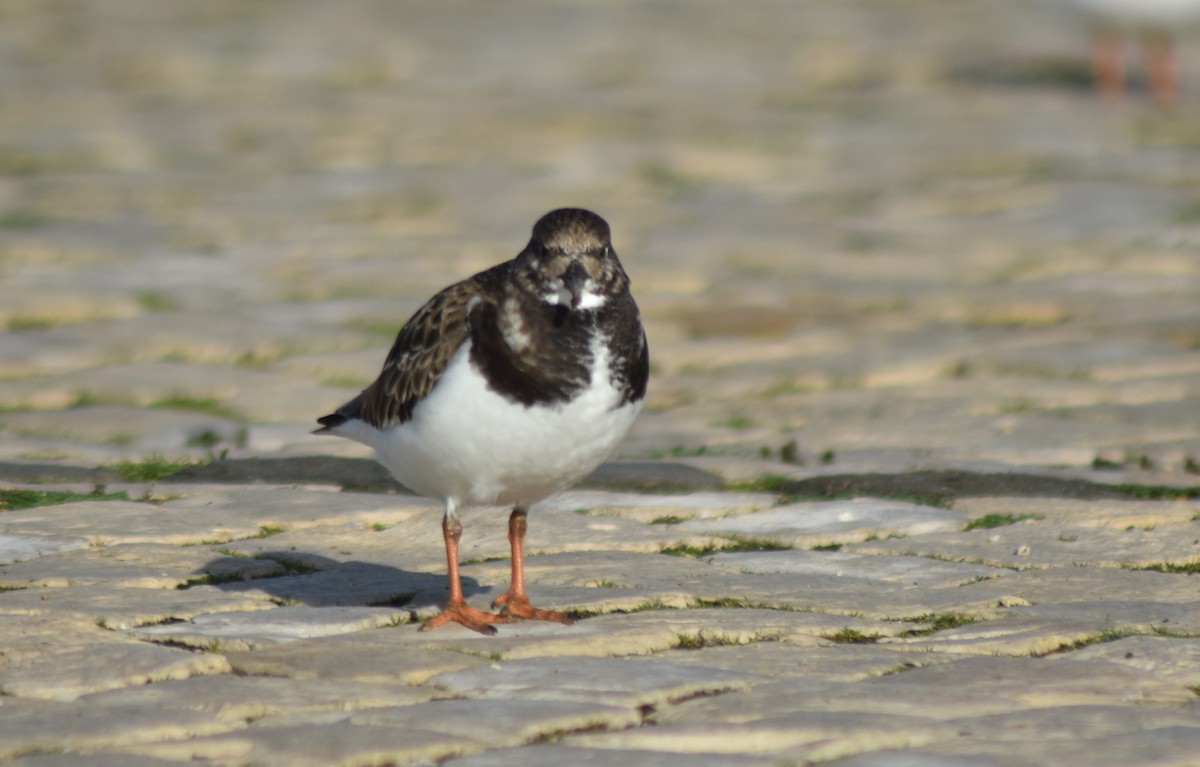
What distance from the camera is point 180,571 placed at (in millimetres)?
5285

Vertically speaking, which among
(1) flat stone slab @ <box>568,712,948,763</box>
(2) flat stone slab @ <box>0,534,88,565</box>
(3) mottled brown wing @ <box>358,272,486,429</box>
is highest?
(3) mottled brown wing @ <box>358,272,486,429</box>

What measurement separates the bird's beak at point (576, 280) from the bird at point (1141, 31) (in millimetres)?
12288

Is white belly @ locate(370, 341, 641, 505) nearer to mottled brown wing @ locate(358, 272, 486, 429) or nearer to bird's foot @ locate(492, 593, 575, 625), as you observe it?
mottled brown wing @ locate(358, 272, 486, 429)

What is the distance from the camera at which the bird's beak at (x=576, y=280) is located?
4793 millimetres

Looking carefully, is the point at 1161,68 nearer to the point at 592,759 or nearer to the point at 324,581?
the point at 324,581

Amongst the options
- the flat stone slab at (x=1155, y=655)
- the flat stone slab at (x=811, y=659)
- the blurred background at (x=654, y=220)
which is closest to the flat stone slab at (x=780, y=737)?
the flat stone slab at (x=811, y=659)

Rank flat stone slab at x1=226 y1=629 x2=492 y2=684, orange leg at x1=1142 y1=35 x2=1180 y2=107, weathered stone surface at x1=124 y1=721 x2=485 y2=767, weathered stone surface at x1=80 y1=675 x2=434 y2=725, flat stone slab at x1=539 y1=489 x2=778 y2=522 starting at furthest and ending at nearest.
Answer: orange leg at x1=1142 y1=35 x2=1180 y2=107, flat stone slab at x1=539 y1=489 x2=778 y2=522, flat stone slab at x1=226 y1=629 x2=492 y2=684, weathered stone surface at x1=80 y1=675 x2=434 y2=725, weathered stone surface at x1=124 y1=721 x2=485 y2=767

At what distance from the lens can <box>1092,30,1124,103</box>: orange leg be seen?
53.1 ft

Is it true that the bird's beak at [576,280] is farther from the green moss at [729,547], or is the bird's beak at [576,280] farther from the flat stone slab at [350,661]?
the green moss at [729,547]

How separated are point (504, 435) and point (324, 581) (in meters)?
0.84

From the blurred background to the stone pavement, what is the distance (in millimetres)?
41

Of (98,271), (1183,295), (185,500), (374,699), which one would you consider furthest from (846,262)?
(374,699)

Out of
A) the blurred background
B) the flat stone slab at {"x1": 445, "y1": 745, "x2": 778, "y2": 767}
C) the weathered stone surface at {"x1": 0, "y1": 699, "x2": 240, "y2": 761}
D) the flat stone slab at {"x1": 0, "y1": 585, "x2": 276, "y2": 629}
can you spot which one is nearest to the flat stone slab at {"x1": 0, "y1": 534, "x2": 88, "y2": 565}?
the flat stone slab at {"x1": 0, "y1": 585, "x2": 276, "y2": 629}

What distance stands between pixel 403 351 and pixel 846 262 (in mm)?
5722
